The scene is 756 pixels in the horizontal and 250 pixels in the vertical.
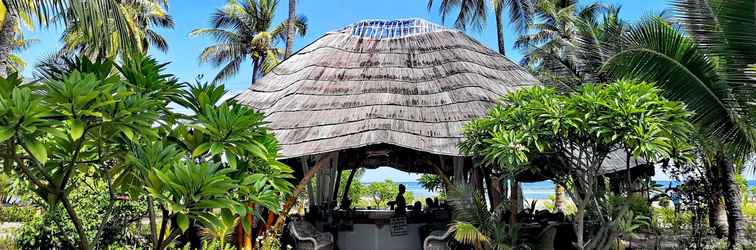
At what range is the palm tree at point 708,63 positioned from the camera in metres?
5.91

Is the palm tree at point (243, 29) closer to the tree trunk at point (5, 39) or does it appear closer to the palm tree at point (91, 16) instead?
the tree trunk at point (5, 39)

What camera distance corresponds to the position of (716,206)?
1131 cm

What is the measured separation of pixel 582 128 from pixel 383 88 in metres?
3.67

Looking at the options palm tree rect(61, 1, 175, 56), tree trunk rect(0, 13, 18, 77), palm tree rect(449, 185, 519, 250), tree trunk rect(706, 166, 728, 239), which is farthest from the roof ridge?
palm tree rect(61, 1, 175, 56)

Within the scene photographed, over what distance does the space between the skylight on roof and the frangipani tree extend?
4.38 meters

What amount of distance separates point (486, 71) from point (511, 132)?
11.3 feet

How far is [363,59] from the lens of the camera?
938cm

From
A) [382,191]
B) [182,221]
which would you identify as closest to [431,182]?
[382,191]

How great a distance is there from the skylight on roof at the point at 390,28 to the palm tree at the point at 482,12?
7.09m

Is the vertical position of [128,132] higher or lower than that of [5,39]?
lower

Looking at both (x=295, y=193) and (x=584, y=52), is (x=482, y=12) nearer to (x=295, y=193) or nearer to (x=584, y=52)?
(x=584, y=52)

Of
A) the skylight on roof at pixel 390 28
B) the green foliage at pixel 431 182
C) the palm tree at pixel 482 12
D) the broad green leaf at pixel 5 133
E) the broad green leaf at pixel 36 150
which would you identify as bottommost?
the broad green leaf at pixel 36 150

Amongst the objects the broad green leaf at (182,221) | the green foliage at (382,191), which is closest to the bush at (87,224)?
the broad green leaf at (182,221)

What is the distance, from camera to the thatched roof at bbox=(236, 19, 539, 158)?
7.06 meters
